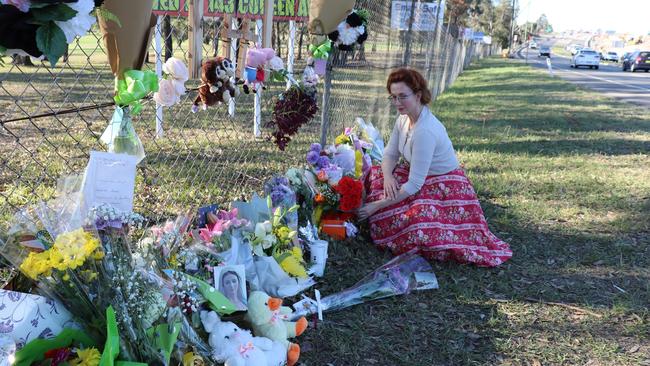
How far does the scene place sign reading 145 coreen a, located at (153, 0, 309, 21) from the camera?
3330mm

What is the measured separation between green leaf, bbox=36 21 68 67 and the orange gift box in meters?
2.63

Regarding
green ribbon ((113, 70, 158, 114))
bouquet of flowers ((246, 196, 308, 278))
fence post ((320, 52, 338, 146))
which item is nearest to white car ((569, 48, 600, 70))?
fence post ((320, 52, 338, 146))

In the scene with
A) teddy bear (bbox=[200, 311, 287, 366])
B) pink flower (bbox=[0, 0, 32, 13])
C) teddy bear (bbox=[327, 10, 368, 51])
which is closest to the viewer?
pink flower (bbox=[0, 0, 32, 13])

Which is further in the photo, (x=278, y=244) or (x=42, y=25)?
(x=278, y=244)

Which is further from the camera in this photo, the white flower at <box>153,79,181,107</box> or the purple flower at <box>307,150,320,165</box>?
the purple flower at <box>307,150,320,165</box>

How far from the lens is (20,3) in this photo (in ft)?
4.58

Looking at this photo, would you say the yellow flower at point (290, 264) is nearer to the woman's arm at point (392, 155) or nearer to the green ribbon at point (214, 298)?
the green ribbon at point (214, 298)

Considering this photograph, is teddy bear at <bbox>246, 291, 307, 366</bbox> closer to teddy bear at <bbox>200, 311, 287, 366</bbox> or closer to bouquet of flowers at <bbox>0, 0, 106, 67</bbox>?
teddy bear at <bbox>200, 311, 287, 366</bbox>

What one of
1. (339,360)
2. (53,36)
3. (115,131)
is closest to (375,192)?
(339,360)

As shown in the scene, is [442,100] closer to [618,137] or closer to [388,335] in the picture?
[618,137]

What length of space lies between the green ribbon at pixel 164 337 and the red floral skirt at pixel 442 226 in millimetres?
2103

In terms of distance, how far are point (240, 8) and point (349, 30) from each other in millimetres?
779

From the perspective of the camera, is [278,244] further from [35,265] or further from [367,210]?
[35,265]

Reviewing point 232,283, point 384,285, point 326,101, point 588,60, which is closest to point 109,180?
point 232,283
